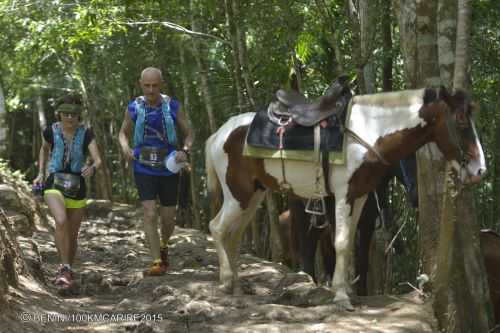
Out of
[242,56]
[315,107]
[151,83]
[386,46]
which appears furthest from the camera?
[386,46]

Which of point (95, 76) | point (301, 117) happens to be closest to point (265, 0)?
point (301, 117)

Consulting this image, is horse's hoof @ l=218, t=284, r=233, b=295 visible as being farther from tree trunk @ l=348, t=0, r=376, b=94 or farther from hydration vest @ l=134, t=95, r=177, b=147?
tree trunk @ l=348, t=0, r=376, b=94

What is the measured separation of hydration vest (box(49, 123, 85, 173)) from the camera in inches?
317

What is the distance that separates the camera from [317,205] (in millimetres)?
7672

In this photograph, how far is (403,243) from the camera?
1283 centimetres

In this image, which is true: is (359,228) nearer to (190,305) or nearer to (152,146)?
(152,146)

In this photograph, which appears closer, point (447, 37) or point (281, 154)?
point (447, 37)

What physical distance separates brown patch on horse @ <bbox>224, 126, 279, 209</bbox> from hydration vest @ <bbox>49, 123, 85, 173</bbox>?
62.3 inches

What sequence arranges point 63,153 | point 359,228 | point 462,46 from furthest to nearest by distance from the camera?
point 359,228 → point 63,153 → point 462,46

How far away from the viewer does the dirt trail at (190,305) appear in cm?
602

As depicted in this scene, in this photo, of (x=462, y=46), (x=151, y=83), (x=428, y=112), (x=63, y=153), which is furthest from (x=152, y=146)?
(x=462, y=46)

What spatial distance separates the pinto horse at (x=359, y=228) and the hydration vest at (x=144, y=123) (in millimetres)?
1528

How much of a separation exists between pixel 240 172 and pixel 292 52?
4.03 m

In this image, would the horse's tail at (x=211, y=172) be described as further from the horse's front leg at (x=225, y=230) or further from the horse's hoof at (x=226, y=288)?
the horse's hoof at (x=226, y=288)
